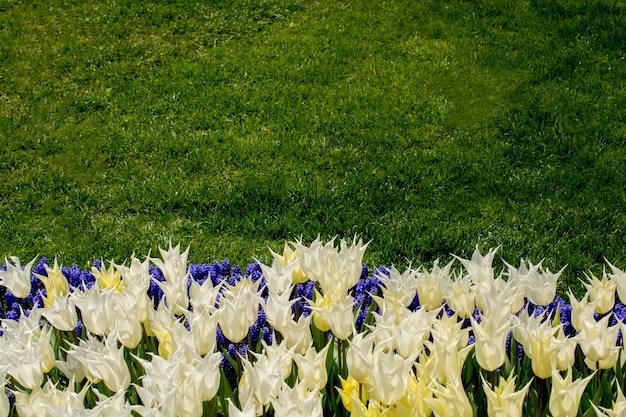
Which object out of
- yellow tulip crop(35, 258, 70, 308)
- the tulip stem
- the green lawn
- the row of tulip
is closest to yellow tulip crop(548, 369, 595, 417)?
the row of tulip

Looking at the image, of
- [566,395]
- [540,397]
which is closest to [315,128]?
[540,397]

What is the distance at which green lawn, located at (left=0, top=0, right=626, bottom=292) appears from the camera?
16.2 ft

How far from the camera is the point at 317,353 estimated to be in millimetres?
2348

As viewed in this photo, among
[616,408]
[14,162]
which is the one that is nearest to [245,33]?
[14,162]

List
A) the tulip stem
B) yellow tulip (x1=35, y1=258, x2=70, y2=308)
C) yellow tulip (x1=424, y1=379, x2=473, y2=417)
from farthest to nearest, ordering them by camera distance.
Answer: yellow tulip (x1=35, y1=258, x2=70, y2=308)
the tulip stem
yellow tulip (x1=424, y1=379, x2=473, y2=417)

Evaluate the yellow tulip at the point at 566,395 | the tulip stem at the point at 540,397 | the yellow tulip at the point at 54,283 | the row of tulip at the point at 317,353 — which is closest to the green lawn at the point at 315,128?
the yellow tulip at the point at 54,283

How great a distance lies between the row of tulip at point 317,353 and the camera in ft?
6.29

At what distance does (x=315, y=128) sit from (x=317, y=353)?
3.87 meters

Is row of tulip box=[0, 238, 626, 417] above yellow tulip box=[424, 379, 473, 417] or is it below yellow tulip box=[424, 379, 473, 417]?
below

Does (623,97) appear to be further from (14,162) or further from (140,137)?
(14,162)

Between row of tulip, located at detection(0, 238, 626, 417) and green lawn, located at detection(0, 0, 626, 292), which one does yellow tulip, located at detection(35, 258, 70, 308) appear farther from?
green lawn, located at detection(0, 0, 626, 292)

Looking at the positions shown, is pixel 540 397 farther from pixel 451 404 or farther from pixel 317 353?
pixel 317 353

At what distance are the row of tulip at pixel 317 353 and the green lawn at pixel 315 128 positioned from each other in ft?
6.53

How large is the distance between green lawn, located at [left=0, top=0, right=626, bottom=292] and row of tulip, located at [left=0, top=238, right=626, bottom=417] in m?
1.99
